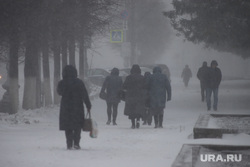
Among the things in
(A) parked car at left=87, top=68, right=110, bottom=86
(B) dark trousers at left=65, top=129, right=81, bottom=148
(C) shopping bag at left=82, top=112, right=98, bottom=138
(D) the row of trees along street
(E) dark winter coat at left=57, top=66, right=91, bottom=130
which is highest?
(D) the row of trees along street

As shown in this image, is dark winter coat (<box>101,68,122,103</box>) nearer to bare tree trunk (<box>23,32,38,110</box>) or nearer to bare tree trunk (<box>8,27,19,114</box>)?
bare tree trunk (<box>8,27,19,114</box>)

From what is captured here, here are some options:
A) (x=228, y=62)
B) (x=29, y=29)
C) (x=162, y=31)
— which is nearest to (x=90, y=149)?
(x=29, y=29)

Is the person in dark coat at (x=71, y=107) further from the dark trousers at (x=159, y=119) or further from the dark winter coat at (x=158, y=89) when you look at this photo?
the dark trousers at (x=159, y=119)

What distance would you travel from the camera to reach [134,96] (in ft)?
52.3

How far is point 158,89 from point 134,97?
0.68 metres

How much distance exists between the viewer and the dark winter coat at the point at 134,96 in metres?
15.9

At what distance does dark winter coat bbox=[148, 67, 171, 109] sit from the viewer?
630 inches

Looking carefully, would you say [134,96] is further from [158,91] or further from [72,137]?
[72,137]

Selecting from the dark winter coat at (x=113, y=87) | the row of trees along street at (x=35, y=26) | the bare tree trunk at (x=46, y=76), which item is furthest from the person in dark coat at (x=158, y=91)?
the bare tree trunk at (x=46, y=76)

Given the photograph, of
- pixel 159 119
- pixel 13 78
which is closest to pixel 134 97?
pixel 159 119

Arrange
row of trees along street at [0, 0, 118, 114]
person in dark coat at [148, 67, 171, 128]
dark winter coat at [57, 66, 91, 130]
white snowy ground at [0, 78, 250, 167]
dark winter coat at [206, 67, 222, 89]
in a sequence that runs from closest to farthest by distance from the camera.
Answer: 1. white snowy ground at [0, 78, 250, 167]
2. dark winter coat at [57, 66, 91, 130]
3. person in dark coat at [148, 67, 171, 128]
4. row of trees along street at [0, 0, 118, 114]
5. dark winter coat at [206, 67, 222, 89]

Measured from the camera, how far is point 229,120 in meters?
14.9

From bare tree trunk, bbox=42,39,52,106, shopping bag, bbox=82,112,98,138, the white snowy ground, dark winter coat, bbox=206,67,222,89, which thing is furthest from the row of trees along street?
shopping bag, bbox=82,112,98,138

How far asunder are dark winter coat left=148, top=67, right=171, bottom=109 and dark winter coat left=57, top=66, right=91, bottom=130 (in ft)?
16.3
